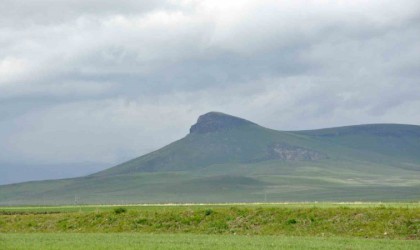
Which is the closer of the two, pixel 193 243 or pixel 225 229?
pixel 193 243

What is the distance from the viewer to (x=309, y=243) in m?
48.4

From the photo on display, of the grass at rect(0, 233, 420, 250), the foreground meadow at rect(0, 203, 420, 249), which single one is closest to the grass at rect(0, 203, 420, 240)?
the foreground meadow at rect(0, 203, 420, 249)

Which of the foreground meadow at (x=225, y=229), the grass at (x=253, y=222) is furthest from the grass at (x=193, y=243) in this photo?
the grass at (x=253, y=222)

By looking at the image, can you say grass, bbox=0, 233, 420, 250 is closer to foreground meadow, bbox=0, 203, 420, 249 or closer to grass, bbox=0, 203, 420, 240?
foreground meadow, bbox=0, 203, 420, 249

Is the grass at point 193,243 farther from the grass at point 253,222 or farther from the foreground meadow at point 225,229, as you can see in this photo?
the grass at point 253,222

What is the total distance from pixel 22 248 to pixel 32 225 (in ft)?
109

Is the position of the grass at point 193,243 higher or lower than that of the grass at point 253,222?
lower

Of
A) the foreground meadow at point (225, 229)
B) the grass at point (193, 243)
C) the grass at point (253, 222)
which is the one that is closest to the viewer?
the grass at point (193, 243)

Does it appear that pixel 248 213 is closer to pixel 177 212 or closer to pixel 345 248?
pixel 177 212

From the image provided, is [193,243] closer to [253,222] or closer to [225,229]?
[225,229]

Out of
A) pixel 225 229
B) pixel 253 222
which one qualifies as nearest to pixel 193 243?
pixel 225 229

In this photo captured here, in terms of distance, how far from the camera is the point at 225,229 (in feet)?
220

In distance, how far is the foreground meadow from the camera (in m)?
48.5

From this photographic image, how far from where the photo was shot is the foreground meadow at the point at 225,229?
4850cm
